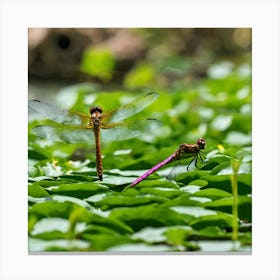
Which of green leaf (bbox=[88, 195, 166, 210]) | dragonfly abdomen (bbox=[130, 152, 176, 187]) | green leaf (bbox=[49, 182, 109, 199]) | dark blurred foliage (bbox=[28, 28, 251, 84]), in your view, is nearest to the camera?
green leaf (bbox=[88, 195, 166, 210])

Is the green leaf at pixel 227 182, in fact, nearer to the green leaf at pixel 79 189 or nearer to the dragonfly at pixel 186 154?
the dragonfly at pixel 186 154

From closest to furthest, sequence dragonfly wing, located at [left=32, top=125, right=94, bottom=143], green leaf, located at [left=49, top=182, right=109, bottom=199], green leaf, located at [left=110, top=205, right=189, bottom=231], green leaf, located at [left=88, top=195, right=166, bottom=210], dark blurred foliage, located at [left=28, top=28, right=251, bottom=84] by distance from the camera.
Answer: green leaf, located at [left=110, top=205, right=189, bottom=231], green leaf, located at [left=88, top=195, right=166, bottom=210], green leaf, located at [left=49, top=182, right=109, bottom=199], dragonfly wing, located at [left=32, top=125, right=94, bottom=143], dark blurred foliage, located at [left=28, top=28, right=251, bottom=84]

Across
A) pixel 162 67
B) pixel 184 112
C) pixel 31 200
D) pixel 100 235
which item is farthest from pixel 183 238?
pixel 162 67

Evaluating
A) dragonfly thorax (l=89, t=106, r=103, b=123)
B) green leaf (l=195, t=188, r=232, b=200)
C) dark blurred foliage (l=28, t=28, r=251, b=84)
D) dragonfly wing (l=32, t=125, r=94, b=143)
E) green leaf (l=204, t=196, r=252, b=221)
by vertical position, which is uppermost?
dark blurred foliage (l=28, t=28, r=251, b=84)

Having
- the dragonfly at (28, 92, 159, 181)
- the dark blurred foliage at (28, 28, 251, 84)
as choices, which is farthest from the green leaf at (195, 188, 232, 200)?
the dark blurred foliage at (28, 28, 251, 84)

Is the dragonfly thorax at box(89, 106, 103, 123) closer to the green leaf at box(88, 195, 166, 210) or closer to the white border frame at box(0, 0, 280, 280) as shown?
the white border frame at box(0, 0, 280, 280)

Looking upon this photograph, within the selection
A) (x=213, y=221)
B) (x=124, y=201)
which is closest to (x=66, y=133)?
(x=124, y=201)
